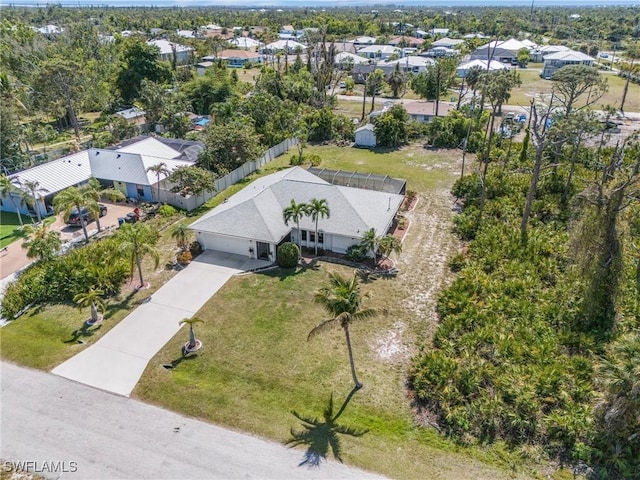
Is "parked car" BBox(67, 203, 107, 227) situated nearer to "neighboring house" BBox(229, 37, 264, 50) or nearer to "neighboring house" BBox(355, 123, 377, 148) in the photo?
"neighboring house" BBox(355, 123, 377, 148)

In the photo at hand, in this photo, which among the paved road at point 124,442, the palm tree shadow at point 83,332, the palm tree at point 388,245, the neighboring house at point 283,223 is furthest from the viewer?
the neighboring house at point 283,223

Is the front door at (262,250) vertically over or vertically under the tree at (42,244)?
under

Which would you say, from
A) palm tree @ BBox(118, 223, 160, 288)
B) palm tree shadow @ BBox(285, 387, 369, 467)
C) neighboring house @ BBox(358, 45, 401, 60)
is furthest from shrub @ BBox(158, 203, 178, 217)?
neighboring house @ BBox(358, 45, 401, 60)

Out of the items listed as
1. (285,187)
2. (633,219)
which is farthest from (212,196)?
(633,219)

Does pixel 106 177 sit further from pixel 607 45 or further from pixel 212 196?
pixel 607 45

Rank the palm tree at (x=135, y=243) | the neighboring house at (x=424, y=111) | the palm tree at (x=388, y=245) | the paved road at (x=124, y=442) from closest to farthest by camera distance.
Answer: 1. the paved road at (x=124, y=442)
2. the palm tree at (x=135, y=243)
3. the palm tree at (x=388, y=245)
4. the neighboring house at (x=424, y=111)

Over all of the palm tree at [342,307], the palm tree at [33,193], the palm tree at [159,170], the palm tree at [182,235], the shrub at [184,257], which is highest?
the palm tree at [342,307]

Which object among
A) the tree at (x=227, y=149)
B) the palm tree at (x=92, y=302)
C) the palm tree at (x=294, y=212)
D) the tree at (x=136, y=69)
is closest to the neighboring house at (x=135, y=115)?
the tree at (x=136, y=69)

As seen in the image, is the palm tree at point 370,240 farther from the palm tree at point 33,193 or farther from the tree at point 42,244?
the palm tree at point 33,193
